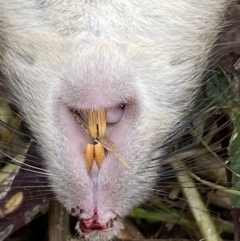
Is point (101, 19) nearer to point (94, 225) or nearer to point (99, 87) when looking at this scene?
point (99, 87)

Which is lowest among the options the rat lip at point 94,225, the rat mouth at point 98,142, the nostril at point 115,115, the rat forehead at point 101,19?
the rat lip at point 94,225

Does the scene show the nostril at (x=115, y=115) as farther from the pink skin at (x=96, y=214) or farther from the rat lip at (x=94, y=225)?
the rat lip at (x=94, y=225)

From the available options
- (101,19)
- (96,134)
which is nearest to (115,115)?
(96,134)

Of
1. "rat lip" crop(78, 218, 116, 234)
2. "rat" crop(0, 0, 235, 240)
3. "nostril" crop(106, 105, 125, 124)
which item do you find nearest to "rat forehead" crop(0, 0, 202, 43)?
"rat" crop(0, 0, 235, 240)

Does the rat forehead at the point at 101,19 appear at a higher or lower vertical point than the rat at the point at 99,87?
higher

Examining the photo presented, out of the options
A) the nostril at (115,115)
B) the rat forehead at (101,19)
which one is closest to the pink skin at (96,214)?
the nostril at (115,115)

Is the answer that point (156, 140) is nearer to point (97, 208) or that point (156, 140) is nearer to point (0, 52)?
point (97, 208)

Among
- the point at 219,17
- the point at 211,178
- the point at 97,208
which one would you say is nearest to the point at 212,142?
the point at 211,178
